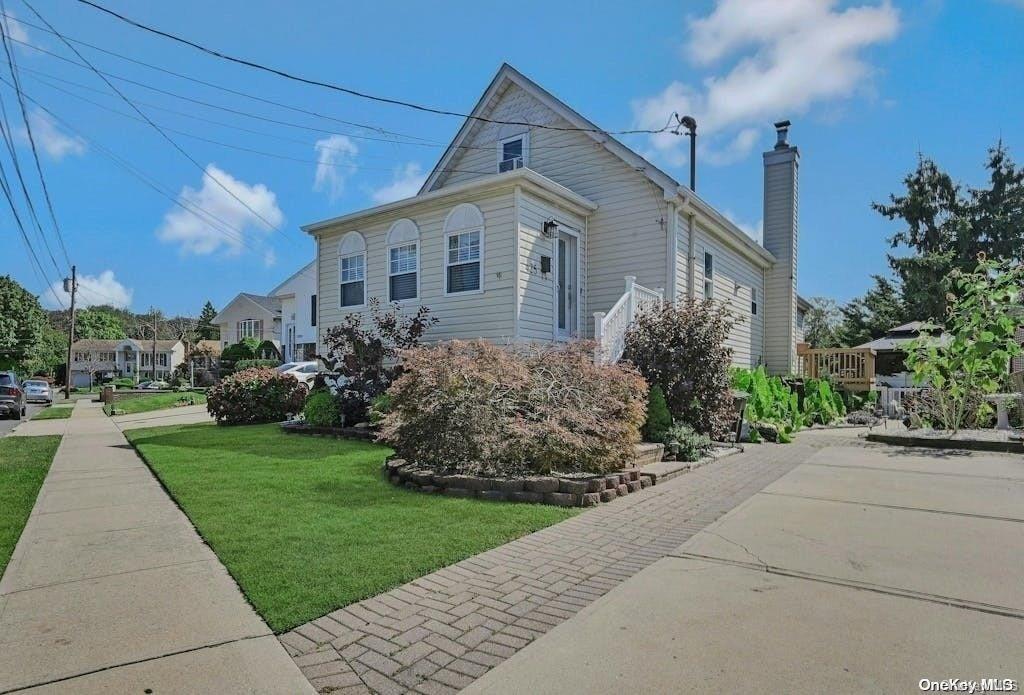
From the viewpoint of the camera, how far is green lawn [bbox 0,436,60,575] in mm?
4899

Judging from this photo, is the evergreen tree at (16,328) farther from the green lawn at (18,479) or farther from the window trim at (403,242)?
the window trim at (403,242)

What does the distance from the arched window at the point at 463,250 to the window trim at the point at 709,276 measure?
5.55 m

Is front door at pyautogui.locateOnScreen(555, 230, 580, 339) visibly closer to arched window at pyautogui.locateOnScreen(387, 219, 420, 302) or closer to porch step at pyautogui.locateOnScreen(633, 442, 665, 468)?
arched window at pyautogui.locateOnScreen(387, 219, 420, 302)

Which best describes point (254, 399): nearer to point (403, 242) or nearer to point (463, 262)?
point (403, 242)

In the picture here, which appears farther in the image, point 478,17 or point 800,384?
point 800,384

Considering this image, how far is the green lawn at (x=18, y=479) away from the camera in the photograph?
4.90 m

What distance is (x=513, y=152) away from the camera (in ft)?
49.1

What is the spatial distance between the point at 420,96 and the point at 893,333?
19604 millimetres

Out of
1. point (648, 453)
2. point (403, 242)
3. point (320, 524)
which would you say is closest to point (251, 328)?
point (403, 242)

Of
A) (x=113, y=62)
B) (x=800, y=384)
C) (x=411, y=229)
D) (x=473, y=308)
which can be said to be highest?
(x=113, y=62)

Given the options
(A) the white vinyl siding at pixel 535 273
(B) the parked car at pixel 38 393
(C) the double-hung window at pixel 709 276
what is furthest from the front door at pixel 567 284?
(B) the parked car at pixel 38 393

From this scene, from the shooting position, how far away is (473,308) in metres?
11.8

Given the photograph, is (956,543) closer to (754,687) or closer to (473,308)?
(754,687)

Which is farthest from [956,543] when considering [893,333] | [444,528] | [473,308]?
[893,333]
